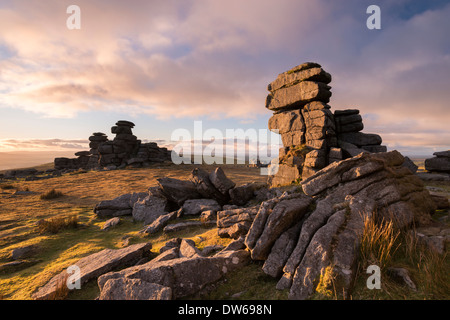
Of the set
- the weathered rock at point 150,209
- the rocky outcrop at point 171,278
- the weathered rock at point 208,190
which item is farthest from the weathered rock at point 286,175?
the rocky outcrop at point 171,278

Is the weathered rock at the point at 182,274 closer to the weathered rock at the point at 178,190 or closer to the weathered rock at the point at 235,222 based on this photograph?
Result: the weathered rock at the point at 235,222

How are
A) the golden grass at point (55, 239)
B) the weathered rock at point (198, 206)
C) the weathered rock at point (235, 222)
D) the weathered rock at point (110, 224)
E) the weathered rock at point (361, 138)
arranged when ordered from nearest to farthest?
1. the golden grass at point (55, 239)
2. the weathered rock at point (235, 222)
3. the weathered rock at point (110, 224)
4. the weathered rock at point (198, 206)
5. the weathered rock at point (361, 138)

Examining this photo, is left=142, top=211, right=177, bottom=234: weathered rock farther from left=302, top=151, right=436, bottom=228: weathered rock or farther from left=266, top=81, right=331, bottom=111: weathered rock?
left=266, top=81, right=331, bottom=111: weathered rock

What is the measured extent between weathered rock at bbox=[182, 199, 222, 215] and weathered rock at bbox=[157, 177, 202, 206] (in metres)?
0.67

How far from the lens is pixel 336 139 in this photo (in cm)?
2036

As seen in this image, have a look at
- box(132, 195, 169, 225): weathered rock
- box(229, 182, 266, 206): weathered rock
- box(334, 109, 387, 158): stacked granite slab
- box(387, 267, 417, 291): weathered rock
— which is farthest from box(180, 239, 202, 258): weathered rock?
box(334, 109, 387, 158): stacked granite slab

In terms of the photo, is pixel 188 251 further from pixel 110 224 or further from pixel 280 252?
pixel 110 224

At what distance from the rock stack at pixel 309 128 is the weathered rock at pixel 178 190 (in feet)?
31.8

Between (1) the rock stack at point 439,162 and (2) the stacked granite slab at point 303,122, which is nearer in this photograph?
(2) the stacked granite slab at point 303,122

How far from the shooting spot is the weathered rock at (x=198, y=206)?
1280 cm

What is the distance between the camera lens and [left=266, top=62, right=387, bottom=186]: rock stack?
1895cm

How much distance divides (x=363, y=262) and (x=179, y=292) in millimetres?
4131
